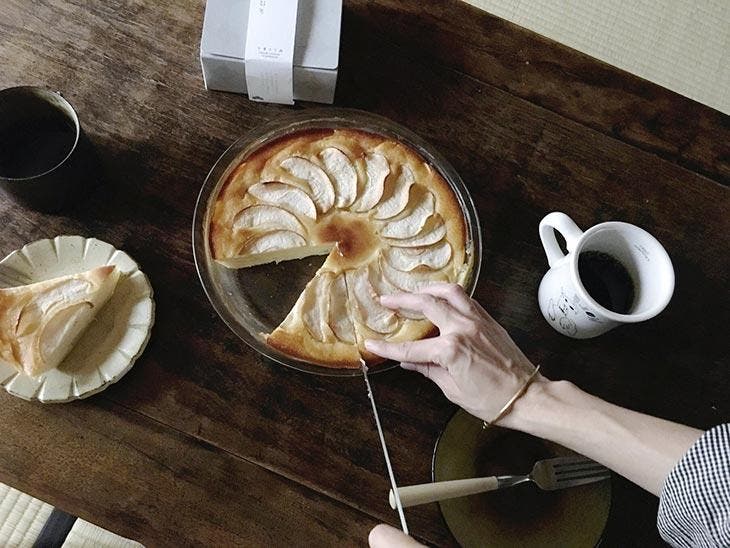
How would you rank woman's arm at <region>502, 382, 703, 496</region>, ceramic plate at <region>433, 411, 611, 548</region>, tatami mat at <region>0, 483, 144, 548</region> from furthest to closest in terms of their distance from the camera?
tatami mat at <region>0, 483, 144, 548</region> → ceramic plate at <region>433, 411, 611, 548</region> → woman's arm at <region>502, 382, 703, 496</region>

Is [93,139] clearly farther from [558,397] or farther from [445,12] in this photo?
[558,397]

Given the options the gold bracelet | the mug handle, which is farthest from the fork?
the mug handle

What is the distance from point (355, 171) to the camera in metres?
1.42

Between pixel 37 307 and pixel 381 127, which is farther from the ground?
pixel 381 127

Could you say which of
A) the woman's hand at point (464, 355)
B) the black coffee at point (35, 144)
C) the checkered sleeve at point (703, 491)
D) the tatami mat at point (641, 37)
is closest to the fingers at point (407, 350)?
the woman's hand at point (464, 355)

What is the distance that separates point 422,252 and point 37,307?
699mm

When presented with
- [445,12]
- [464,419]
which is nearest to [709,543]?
[464,419]

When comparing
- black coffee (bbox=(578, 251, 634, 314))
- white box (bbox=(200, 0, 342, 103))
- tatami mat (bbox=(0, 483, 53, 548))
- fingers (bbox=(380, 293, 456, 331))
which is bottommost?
tatami mat (bbox=(0, 483, 53, 548))

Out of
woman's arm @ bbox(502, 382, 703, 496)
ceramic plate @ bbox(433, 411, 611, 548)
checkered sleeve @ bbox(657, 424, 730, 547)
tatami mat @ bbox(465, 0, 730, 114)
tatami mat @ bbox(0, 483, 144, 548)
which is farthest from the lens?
tatami mat @ bbox(465, 0, 730, 114)

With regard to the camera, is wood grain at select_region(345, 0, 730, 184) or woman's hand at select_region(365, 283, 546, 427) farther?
wood grain at select_region(345, 0, 730, 184)

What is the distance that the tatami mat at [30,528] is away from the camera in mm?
1497

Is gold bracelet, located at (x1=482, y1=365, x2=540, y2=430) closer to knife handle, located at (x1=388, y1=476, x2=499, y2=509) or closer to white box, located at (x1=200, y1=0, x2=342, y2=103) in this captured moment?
knife handle, located at (x1=388, y1=476, x2=499, y2=509)

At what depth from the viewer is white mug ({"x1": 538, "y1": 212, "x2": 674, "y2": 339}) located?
1201 mm

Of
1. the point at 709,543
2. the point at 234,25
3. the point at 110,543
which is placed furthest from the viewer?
the point at 110,543
